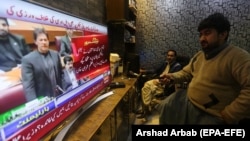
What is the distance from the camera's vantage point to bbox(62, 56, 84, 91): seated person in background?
109 centimetres

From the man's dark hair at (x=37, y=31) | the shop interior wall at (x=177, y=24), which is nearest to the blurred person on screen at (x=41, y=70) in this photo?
the man's dark hair at (x=37, y=31)

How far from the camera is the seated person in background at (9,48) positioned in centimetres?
66

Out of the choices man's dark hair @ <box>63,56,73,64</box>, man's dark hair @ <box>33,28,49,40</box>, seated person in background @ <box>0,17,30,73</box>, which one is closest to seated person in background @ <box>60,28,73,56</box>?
man's dark hair @ <box>63,56,73,64</box>

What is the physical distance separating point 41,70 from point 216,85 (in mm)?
1119

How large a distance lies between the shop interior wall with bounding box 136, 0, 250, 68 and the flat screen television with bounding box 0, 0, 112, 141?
8.53 ft

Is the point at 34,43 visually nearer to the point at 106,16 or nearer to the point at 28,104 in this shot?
the point at 28,104

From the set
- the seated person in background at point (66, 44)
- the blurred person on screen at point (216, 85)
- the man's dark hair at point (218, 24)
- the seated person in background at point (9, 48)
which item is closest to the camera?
the seated person in background at point (9, 48)

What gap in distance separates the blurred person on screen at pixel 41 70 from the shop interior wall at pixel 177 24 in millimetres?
3163

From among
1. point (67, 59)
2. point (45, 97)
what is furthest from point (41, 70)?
point (67, 59)

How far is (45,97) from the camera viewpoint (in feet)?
2.94

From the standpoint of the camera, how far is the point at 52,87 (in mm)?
965

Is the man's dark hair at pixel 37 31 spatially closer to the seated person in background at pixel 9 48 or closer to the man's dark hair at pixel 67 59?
the seated person in background at pixel 9 48

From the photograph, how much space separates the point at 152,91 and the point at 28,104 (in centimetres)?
250

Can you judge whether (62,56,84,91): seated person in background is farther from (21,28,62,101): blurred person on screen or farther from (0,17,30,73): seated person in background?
(0,17,30,73): seated person in background
